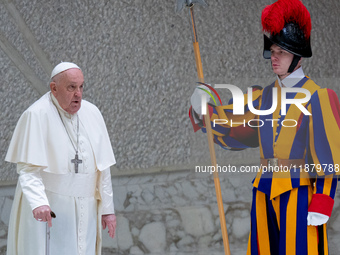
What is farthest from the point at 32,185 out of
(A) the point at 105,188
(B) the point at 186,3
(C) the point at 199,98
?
(B) the point at 186,3

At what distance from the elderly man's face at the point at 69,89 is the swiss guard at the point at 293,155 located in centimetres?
99

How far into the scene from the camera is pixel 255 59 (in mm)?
5688

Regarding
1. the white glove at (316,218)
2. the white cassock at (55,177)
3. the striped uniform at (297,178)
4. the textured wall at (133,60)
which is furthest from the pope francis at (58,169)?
the textured wall at (133,60)

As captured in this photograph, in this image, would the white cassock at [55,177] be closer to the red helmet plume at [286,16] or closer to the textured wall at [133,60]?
the red helmet plume at [286,16]

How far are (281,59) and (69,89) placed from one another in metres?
1.14

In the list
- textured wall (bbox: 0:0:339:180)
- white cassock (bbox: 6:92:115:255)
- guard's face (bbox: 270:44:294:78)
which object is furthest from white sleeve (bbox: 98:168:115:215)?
textured wall (bbox: 0:0:339:180)

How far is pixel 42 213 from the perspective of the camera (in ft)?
12.4

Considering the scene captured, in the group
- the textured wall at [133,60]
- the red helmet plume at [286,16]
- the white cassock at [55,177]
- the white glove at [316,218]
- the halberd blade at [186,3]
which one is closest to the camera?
the white glove at [316,218]

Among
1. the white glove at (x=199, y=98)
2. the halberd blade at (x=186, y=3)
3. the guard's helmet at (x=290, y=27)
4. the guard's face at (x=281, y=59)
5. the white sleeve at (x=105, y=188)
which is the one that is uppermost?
the halberd blade at (x=186, y=3)

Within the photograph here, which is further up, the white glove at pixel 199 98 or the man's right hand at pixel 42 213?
the white glove at pixel 199 98

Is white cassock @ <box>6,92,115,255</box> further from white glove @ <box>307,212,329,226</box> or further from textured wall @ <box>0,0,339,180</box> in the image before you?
textured wall @ <box>0,0,339,180</box>

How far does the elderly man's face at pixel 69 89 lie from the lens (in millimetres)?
3994

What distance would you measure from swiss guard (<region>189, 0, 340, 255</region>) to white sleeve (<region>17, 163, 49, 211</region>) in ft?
3.62

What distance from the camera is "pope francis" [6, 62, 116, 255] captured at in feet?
12.9
